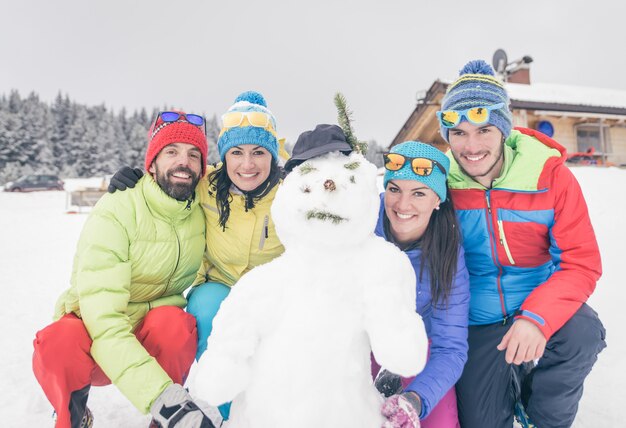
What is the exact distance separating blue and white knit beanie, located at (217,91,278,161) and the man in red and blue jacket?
3.70 ft

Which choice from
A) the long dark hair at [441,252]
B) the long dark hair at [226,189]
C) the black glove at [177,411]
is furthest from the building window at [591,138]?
the black glove at [177,411]

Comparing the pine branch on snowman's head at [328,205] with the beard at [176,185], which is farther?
the beard at [176,185]

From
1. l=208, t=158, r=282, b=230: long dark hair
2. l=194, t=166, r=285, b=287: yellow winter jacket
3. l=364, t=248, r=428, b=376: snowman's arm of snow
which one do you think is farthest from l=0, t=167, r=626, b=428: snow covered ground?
l=364, t=248, r=428, b=376: snowman's arm of snow

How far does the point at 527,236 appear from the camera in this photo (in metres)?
2.18

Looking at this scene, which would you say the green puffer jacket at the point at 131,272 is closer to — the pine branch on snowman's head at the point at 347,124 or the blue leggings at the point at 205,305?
the blue leggings at the point at 205,305

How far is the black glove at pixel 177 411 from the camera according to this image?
1.51 meters

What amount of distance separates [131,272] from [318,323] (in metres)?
1.30

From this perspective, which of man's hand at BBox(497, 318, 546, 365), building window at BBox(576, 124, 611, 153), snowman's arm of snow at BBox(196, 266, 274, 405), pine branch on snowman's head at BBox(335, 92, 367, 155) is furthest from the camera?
building window at BBox(576, 124, 611, 153)

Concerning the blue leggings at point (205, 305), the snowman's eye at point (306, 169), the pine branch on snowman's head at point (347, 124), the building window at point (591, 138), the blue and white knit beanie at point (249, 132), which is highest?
the building window at point (591, 138)

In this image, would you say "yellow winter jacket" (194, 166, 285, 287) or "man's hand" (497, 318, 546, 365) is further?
"yellow winter jacket" (194, 166, 285, 287)

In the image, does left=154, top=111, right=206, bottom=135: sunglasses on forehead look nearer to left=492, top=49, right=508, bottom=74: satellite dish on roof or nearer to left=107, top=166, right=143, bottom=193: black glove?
left=107, top=166, right=143, bottom=193: black glove

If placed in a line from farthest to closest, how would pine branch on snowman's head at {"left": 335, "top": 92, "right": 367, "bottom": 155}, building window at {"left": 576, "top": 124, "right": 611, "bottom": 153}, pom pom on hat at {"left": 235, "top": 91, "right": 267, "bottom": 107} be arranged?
building window at {"left": 576, "top": 124, "right": 611, "bottom": 153} → pom pom on hat at {"left": 235, "top": 91, "right": 267, "bottom": 107} → pine branch on snowman's head at {"left": 335, "top": 92, "right": 367, "bottom": 155}

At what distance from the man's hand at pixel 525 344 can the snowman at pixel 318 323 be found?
0.76m

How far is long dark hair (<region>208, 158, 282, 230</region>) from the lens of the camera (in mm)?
2334
